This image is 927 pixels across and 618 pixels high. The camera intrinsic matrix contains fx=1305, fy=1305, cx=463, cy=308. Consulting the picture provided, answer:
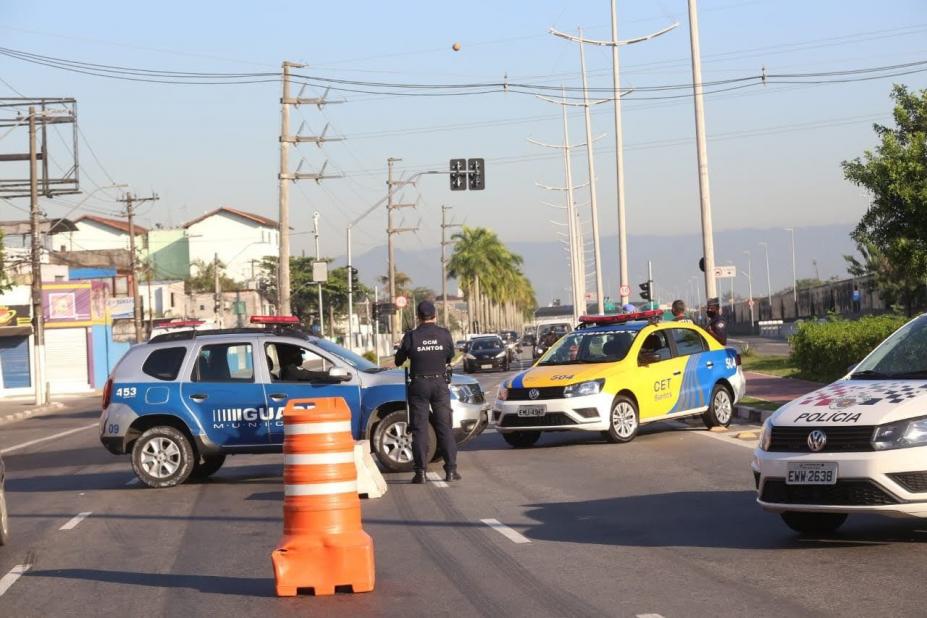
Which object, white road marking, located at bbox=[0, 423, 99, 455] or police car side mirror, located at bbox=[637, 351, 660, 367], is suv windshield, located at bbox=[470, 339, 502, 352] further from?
police car side mirror, located at bbox=[637, 351, 660, 367]

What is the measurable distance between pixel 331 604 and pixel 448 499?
516cm

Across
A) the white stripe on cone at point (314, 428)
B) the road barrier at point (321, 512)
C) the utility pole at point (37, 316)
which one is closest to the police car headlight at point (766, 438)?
the road barrier at point (321, 512)

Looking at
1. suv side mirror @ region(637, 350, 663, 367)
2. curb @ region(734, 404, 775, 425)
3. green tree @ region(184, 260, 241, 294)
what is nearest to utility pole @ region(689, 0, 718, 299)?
curb @ region(734, 404, 775, 425)

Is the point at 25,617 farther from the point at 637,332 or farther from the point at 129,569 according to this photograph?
the point at 637,332

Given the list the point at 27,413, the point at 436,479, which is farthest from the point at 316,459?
the point at 27,413

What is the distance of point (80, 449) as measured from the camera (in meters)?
24.1

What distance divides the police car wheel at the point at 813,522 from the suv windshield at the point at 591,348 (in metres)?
9.08

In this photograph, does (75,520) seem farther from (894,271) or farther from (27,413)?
(894,271)

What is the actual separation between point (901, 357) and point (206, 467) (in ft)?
31.7

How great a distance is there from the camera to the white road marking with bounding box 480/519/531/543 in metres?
10.4

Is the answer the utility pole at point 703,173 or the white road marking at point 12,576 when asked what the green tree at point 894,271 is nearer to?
the utility pole at point 703,173

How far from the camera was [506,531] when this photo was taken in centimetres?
1094

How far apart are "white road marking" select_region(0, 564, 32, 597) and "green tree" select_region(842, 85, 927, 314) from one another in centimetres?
1931

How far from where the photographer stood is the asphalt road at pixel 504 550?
8008mm
